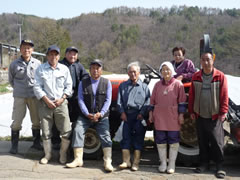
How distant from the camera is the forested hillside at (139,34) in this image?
175 ft

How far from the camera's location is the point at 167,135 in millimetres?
3771

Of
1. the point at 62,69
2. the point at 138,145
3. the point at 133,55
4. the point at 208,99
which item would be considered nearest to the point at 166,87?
the point at 208,99

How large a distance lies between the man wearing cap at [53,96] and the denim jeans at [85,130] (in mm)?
230

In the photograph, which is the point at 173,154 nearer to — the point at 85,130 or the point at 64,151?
the point at 85,130

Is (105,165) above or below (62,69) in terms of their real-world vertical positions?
below

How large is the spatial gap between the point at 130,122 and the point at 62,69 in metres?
1.31

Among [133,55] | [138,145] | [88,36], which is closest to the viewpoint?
[138,145]

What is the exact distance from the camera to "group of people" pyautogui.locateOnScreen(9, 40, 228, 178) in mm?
3611

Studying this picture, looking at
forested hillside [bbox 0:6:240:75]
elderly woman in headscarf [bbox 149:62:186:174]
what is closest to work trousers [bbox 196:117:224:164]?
elderly woman in headscarf [bbox 149:62:186:174]

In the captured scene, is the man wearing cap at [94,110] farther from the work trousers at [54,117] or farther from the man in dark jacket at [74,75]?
the man in dark jacket at [74,75]

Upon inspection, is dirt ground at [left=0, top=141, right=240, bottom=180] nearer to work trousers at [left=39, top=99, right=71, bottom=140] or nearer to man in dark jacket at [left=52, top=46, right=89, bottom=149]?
work trousers at [left=39, top=99, right=71, bottom=140]

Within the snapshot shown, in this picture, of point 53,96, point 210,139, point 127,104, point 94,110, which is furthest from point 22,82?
point 210,139

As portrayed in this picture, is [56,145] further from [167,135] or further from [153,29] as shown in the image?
[153,29]

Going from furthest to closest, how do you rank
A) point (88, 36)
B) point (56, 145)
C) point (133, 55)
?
point (88, 36) → point (133, 55) → point (56, 145)
